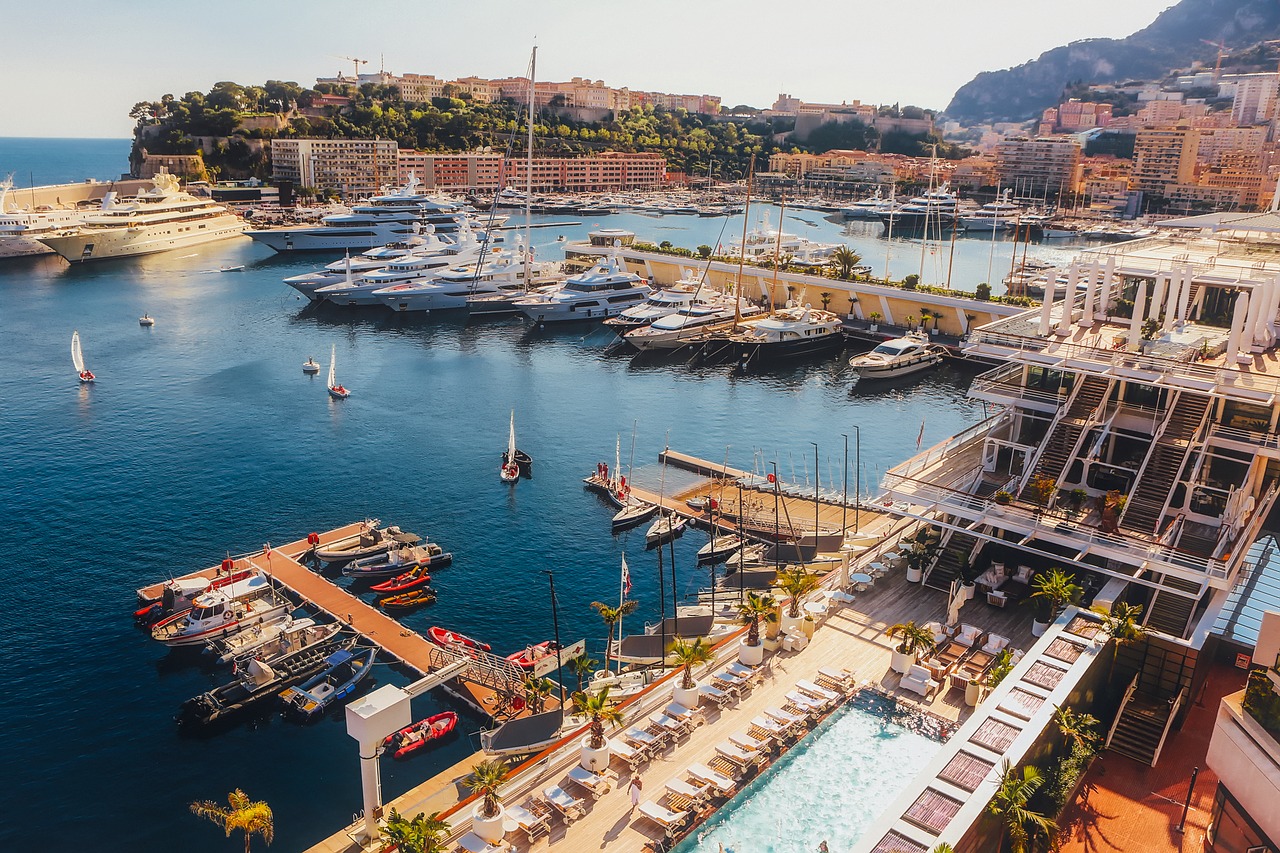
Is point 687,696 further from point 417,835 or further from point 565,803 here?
point 417,835

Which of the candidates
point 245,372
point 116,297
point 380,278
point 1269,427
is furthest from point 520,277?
point 1269,427

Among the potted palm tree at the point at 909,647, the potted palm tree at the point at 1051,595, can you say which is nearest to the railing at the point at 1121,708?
the potted palm tree at the point at 1051,595

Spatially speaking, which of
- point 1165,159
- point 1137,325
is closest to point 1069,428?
point 1137,325

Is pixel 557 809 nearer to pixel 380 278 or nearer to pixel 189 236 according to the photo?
pixel 380 278

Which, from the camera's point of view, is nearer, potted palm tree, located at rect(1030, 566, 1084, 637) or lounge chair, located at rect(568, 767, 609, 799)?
lounge chair, located at rect(568, 767, 609, 799)

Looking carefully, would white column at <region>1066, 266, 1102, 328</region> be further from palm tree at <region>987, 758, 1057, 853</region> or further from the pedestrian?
the pedestrian

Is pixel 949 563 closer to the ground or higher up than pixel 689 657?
higher up

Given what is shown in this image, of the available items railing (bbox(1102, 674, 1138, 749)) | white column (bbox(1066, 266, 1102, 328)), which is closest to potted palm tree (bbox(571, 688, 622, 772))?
railing (bbox(1102, 674, 1138, 749))
